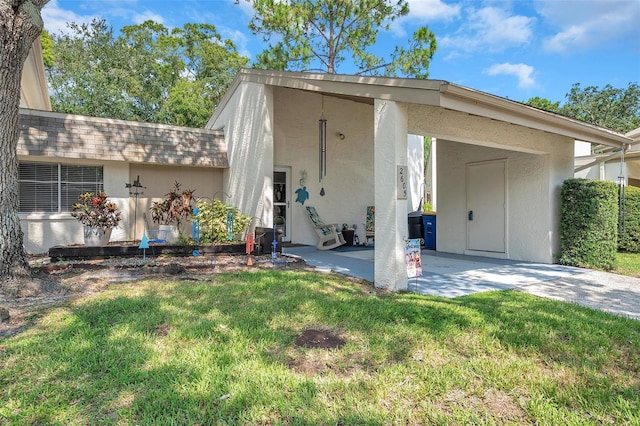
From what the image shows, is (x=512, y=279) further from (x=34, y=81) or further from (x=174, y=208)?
(x=34, y=81)

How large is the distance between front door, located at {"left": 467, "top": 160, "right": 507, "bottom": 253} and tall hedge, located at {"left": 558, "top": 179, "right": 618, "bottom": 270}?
1.31 metres

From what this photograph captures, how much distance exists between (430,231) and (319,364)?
8415 mm

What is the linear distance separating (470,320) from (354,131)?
357 inches

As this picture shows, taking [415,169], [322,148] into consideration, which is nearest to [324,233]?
[322,148]

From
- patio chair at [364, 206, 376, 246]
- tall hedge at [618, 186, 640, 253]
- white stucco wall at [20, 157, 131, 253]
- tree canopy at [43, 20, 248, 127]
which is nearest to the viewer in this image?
white stucco wall at [20, 157, 131, 253]

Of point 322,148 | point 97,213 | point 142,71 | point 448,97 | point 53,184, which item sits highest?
point 142,71

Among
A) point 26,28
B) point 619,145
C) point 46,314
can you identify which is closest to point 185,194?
point 26,28

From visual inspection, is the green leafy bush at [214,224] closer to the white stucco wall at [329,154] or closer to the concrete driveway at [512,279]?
the concrete driveway at [512,279]

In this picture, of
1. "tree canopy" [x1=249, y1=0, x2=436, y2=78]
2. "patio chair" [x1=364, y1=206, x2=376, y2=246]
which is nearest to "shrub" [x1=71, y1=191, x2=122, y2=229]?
"patio chair" [x1=364, y1=206, x2=376, y2=246]

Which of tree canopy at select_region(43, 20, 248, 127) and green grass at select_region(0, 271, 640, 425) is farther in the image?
tree canopy at select_region(43, 20, 248, 127)

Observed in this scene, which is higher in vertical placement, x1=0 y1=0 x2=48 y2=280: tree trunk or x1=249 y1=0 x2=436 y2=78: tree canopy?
x1=249 y1=0 x2=436 y2=78: tree canopy

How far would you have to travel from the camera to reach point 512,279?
637cm

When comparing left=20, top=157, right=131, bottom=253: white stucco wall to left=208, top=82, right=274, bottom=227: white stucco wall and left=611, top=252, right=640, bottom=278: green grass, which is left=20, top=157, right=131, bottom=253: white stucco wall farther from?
left=611, top=252, right=640, bottom=278: green grass

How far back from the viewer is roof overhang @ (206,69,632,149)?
190 inches
